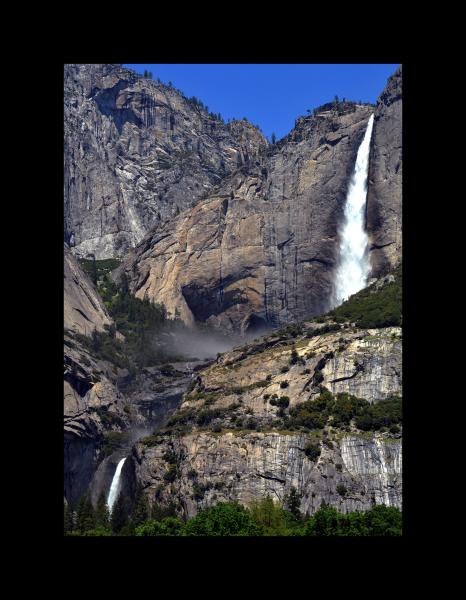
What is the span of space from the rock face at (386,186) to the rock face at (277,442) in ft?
81.3

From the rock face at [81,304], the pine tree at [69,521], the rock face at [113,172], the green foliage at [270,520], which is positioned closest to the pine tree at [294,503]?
the green foliage at [270,520]

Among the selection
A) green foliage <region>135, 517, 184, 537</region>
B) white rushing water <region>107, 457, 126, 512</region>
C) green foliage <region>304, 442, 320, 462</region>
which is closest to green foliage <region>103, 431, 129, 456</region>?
white rushing water <region>107, 457, 126, 512</region>

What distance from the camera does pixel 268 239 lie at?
134 m

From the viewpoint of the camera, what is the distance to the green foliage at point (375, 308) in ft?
319

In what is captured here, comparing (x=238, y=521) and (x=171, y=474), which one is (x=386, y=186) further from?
(x=238, y=521)

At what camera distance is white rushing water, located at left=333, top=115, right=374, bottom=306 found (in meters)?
126

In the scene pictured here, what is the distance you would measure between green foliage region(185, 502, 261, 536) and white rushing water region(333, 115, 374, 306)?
208 ft

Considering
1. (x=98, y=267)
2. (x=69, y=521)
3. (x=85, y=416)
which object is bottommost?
(x=69, y=521)

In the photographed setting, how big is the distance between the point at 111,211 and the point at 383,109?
61.3m

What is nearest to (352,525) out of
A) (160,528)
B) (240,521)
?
(240,521)

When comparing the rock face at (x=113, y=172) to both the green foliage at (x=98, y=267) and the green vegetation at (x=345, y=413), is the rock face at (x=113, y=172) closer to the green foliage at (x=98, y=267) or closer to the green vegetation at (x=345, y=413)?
the green foliage at (x=98, y=267)

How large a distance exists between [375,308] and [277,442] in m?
21.8

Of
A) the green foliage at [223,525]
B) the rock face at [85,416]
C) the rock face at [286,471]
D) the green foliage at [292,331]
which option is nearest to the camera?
the green foliage at [223,525]
